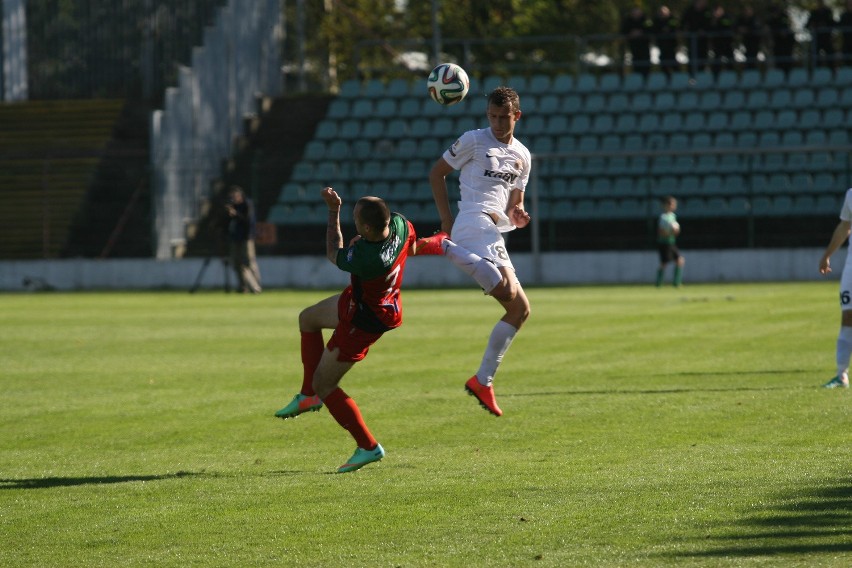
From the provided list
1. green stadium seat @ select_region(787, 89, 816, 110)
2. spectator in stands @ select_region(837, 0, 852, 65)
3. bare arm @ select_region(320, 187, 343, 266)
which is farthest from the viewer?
spectator in stands @ select_region(837, 0, 852, 65)

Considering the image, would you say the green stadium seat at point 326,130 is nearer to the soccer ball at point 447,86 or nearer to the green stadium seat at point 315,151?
the green stadium seat at point 315,151

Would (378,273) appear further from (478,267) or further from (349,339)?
(478,267)

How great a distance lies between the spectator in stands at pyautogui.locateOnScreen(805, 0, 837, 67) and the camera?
37781 millimetres

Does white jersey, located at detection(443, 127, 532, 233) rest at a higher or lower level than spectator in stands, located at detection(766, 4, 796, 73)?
lower

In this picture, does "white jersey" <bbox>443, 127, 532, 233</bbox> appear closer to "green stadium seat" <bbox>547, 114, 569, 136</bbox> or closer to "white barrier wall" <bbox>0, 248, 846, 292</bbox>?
"white barrier wall" <bbox>0, 248, 846, 292</bbox>

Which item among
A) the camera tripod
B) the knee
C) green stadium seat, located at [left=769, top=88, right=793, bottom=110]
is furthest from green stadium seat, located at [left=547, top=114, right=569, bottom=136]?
the knee

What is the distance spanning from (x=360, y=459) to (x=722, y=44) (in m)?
33.1

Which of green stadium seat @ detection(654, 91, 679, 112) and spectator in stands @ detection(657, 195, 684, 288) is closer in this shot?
spectator in stands @ detection(657, 195, 684, 288)

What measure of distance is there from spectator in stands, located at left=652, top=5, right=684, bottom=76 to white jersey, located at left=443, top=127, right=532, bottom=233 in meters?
28.6

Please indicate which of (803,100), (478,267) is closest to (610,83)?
(803,100)

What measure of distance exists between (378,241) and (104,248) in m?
29.4

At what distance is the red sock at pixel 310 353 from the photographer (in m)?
8.80

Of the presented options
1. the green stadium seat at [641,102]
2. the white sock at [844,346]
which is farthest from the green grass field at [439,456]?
the green stadium seat at [641,102]

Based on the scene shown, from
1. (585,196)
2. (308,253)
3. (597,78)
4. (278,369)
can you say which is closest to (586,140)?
(585,196)
